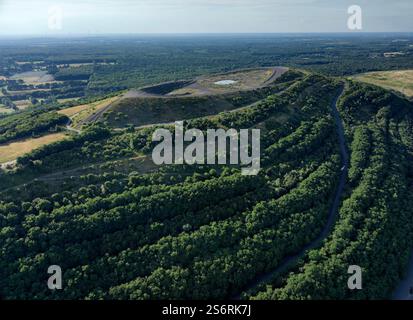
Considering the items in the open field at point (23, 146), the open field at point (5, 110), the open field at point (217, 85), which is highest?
the open field at point (217, 85)

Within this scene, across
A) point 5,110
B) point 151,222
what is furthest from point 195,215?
point 5,110

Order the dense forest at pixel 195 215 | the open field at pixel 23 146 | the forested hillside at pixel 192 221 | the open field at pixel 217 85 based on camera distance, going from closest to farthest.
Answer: the forested hillside at pixel 192 221
the dense forest at pixel 195 215
the open field at pixel 23 146
the open field at pixel 217 85

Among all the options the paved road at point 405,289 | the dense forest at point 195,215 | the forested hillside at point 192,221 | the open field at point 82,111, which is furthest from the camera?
the open field at point 82,111

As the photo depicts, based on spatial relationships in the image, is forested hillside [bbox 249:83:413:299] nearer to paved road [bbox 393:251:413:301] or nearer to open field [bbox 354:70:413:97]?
paved road [bbox 393:251:413:301]

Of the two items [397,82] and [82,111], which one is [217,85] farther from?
[397,82]

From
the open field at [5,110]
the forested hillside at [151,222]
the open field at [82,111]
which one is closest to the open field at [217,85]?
the open field at [82,111]

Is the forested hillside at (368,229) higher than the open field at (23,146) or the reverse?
the reverse

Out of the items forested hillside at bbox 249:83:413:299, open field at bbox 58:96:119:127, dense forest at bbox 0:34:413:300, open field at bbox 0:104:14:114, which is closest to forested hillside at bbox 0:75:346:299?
dense forest at bbox 0:34:413:300

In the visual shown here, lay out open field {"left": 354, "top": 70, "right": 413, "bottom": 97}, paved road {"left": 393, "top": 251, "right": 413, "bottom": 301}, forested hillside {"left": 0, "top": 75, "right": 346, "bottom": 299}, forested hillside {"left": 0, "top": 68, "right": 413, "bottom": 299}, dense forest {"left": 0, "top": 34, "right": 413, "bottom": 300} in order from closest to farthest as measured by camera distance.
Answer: forested hillside {"left": 0, "top": 75, "right": 346, "bottom": 299} → forested hillside {"left": 0, "top": 68, "right": 413, "bottom": 299} → dense forest {"left": 0, "top": 34, "right": 413, "bottom": 300} → paved road {"left": 393, "top": 251, "right": 413, "bottom": 301} → open field {"left": 354, "top": 70, "right": 413, "bottom": 97}

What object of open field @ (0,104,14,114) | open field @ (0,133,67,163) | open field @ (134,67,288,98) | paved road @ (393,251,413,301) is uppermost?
open field @ (134,67,288,98)

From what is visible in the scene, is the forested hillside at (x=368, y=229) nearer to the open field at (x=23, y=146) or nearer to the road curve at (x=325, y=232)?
the road curve at (x=325, y=232)
